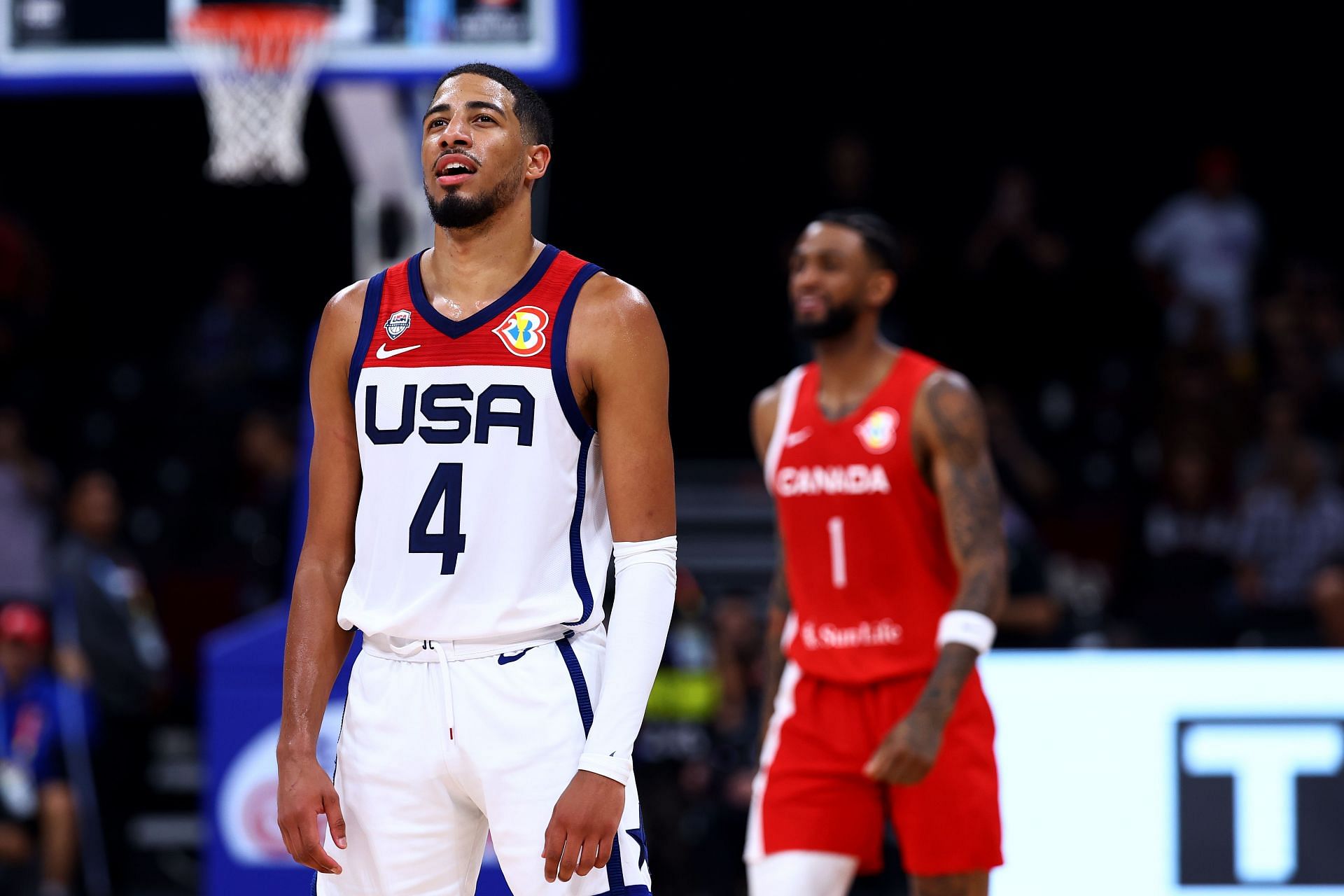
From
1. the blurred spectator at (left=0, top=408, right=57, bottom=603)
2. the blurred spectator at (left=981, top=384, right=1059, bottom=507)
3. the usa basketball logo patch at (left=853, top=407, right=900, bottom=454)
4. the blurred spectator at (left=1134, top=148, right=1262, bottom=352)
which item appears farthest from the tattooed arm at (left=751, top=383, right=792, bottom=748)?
the blurred spectator at (left=1134, top=148, right=1262, bottom=352)

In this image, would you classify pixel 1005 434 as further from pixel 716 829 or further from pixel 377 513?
pixel 377 513

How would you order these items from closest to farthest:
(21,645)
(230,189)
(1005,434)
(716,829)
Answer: (716,829) < (21,645) < (1005,434) < (230,189)

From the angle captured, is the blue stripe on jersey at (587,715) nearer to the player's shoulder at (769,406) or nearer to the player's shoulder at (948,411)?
the player's shoulder at (948,411)

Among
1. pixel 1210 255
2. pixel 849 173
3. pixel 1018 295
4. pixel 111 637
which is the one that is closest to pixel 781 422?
pixel 111 637

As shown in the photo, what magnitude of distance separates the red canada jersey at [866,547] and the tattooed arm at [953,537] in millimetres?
74

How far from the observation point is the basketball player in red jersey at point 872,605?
15.6 ft

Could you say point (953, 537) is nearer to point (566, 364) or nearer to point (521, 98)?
point (566, 364)

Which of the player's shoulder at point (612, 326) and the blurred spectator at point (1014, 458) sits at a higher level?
the player's shoulder at point (612, 326)

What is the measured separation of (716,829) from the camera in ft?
27.9

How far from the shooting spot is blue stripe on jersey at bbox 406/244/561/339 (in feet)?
11.0

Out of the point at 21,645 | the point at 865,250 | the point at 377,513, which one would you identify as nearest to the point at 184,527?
the point at 21,645

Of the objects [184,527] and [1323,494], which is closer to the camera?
[1323,494]

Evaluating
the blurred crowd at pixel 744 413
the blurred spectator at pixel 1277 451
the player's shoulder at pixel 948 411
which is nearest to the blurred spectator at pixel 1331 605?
the blurred crowd at pixel 744 413

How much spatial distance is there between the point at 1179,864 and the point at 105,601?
6162mm
